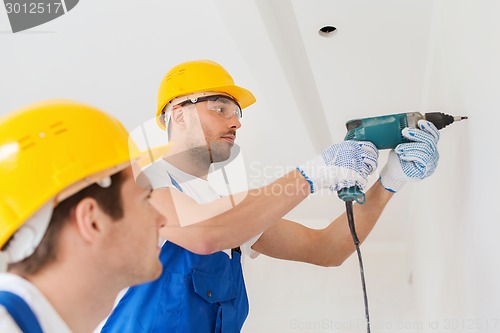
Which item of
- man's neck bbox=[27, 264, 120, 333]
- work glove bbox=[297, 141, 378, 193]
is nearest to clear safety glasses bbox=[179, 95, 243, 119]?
work glove bbox=[297, 141, 378, 193]

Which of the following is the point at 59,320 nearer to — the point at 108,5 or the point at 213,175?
the point at 213,175

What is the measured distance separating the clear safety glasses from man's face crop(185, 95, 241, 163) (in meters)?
0.02

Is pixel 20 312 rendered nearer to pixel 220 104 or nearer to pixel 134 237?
pixel 134 237

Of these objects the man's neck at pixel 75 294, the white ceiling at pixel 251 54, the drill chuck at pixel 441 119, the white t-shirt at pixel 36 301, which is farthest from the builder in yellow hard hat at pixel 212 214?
the white t-shirt at pixel 36 301

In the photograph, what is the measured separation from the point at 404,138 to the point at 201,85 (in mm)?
880

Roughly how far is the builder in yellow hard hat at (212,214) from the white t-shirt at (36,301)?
23.3 inches

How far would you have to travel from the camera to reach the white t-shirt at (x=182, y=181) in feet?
5.90

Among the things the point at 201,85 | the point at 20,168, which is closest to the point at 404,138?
the point at 201,85

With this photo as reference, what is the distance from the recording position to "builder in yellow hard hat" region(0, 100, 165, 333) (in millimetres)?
1153

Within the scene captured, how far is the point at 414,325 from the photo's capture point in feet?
16.1

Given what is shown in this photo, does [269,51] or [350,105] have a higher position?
[269,51]

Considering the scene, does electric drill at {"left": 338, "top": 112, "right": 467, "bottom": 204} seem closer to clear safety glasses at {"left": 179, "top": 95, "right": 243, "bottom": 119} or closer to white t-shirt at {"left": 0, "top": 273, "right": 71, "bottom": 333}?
clear safety glasses at {"left": 179, "top": 95, "right": 243, "bottom": 119}

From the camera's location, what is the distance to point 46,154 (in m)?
1.19

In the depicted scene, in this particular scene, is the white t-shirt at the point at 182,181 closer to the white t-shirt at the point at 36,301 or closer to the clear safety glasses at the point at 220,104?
the clear safety glasses at the point at 220,104
